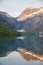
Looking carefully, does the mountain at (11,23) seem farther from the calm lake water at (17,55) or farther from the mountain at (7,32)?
the calm lake water at (17,55)

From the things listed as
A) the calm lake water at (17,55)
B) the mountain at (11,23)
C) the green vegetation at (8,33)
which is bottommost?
the calm lake water at (17,55)

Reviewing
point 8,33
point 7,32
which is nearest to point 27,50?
point 8,33

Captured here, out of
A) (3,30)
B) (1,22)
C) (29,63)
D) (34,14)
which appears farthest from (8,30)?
(29,63)

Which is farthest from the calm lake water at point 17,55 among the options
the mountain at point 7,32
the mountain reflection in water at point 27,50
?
the mountain at point 7,32

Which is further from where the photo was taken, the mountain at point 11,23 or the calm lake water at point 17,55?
the mountain at point 11,23

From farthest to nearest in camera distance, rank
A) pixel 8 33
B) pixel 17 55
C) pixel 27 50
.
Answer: pixel 8 33 → pixel 27 50 → pixel 17 55

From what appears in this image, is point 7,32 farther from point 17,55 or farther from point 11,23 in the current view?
point 17,55

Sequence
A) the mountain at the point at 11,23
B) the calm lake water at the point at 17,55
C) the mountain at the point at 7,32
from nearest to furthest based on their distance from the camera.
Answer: the calm lake water at the point at 17,55 < the mountain at the point at 7,32 < the mountain at the point at 11,23

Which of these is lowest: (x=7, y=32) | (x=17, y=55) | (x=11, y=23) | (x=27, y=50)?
(x=17, y=55)

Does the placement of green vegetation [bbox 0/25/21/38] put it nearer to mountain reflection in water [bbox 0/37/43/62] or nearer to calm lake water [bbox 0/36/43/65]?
mountain reflection in water [bbox 0/37/43/62]

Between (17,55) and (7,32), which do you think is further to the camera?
(7,32)

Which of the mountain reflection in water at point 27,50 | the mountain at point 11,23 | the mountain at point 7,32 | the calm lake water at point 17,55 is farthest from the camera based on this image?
the mountain at point 11,23
